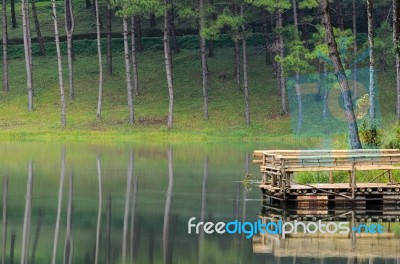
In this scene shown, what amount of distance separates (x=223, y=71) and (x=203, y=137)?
1628cm

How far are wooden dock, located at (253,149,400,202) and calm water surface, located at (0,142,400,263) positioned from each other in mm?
1079

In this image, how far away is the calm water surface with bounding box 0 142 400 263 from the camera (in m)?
22.4

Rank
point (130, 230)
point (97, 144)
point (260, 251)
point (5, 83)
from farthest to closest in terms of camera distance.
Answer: point (5, 83) < point (97, 144) < point (130, 230) < point (260, 251)

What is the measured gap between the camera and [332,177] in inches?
1264

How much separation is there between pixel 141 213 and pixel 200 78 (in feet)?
149

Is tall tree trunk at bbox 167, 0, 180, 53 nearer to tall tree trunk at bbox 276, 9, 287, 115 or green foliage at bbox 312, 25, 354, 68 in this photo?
tall tree trunk at bbox 276, 9, 287, 115

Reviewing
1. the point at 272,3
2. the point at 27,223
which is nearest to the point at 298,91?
the point at 272,3

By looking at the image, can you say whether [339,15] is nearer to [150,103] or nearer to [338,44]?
[338,44]

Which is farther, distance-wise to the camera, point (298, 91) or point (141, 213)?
point (298, 91)

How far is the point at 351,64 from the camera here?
66188 millimetres

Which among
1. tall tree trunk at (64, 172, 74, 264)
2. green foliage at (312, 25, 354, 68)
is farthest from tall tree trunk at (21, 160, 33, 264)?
green foliage at (312, 25, 354, 68)

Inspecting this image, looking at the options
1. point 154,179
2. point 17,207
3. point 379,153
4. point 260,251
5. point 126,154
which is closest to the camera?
point 260,251

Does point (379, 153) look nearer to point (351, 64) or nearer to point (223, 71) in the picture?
point (351, 64)

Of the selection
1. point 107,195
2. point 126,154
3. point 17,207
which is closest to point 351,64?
point 126,154
